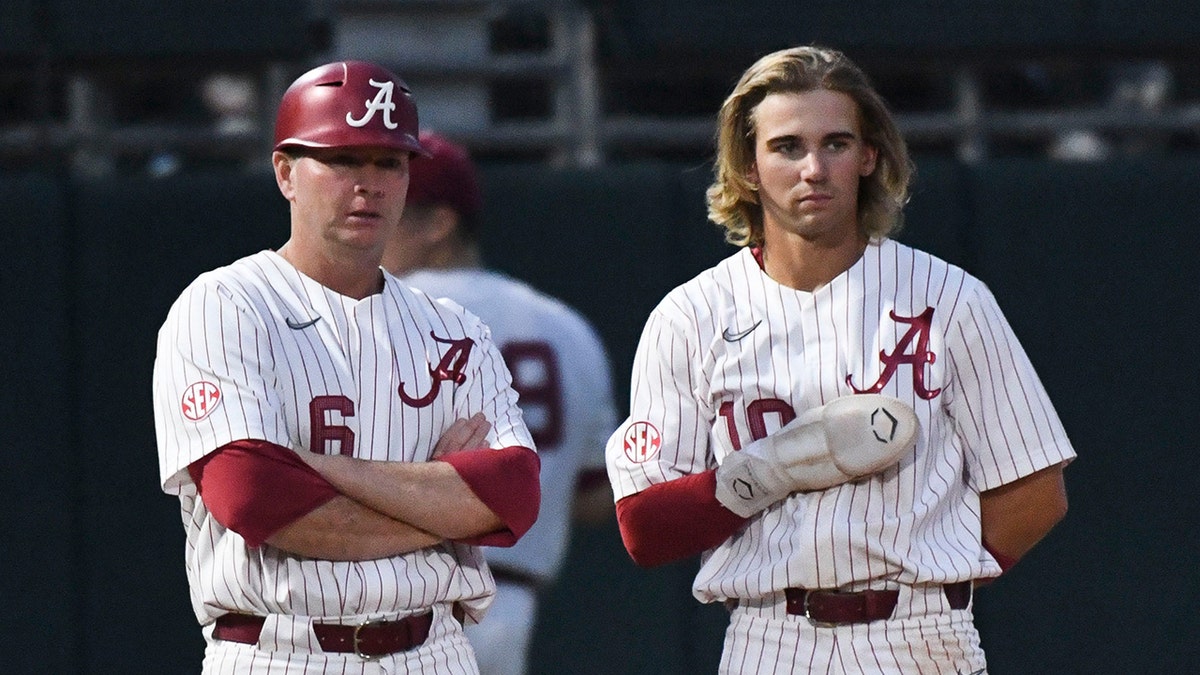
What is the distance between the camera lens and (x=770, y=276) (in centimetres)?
301

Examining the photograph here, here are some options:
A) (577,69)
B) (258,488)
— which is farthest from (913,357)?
(577,69)

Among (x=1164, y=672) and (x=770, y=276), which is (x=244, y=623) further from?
(x=1164, y=672)

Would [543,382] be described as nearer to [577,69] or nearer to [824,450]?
[824,450]

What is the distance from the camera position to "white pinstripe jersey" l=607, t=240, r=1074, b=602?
285 cm

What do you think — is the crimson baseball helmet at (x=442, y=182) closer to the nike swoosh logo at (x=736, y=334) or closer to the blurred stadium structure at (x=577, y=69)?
the nike swoosh logo at (x=736, y=334)

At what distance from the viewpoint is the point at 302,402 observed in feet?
9.29

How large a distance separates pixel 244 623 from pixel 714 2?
3.46 m

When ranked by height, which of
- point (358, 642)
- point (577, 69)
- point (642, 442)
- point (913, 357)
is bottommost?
point (358, 642)

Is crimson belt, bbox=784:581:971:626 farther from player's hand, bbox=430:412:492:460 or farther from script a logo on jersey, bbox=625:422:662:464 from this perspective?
player's hand, bbox=430:412:492:460

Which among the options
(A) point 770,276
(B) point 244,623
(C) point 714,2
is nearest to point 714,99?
(C) point 714,2

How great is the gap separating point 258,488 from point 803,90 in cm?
107

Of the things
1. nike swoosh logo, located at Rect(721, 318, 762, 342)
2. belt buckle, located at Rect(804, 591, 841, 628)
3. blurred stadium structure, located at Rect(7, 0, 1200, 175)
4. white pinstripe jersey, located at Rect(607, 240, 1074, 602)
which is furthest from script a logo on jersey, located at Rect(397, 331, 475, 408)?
blurred stadium structure, located at Rect(7, 0, 1200, 175)

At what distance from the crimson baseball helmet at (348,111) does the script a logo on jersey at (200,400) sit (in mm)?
411

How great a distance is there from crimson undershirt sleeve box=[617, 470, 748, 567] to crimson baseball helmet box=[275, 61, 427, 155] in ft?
2.20
